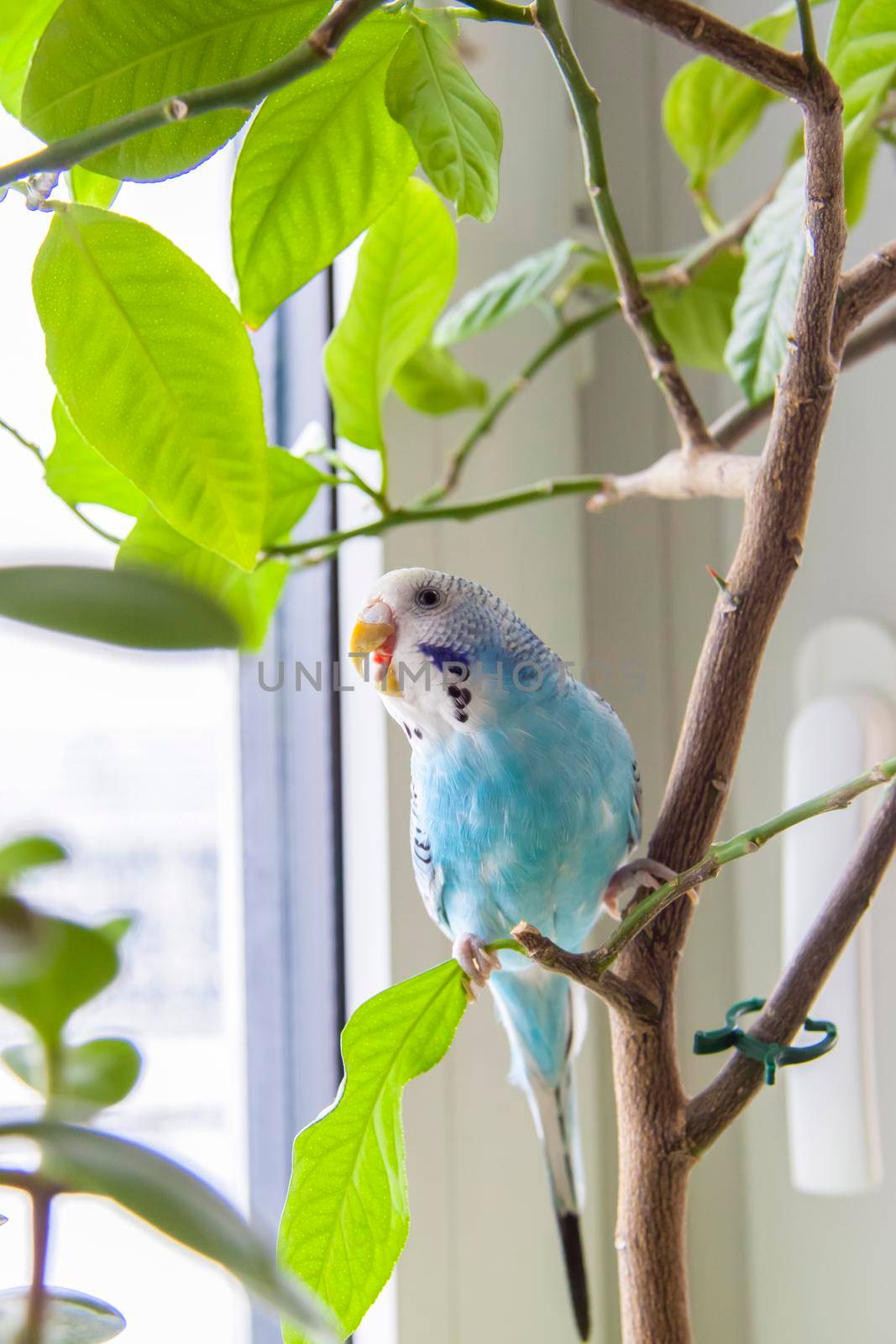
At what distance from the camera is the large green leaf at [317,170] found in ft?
1.25

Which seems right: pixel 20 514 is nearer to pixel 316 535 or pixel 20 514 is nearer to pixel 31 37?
pixel 316 535

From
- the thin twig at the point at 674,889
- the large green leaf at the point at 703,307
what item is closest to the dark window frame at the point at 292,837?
the large green leaf at the point at 703,307

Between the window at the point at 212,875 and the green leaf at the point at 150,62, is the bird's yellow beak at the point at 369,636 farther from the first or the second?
the window at the point at 212,875

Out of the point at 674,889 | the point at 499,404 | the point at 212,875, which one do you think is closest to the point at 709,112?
the point at 499,404

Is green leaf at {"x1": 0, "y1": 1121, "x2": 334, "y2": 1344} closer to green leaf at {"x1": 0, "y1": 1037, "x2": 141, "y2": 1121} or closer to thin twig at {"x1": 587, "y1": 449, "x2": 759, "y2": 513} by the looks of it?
green leaf at {"x1": 0, "y1": 1037, "x2": 141, "y2": 1121}

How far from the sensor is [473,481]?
83cm

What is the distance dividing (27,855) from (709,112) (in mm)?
689

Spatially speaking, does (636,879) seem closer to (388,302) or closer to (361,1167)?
(361,1167)

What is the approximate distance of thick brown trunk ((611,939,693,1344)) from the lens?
421 mm

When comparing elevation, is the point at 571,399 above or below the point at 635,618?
above

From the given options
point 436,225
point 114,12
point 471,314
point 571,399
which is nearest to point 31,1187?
point 114,12

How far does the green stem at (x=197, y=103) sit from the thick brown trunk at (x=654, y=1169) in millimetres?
317

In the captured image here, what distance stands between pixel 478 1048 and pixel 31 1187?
65 cm

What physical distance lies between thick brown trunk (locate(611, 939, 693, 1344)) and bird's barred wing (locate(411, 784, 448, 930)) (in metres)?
0.15
